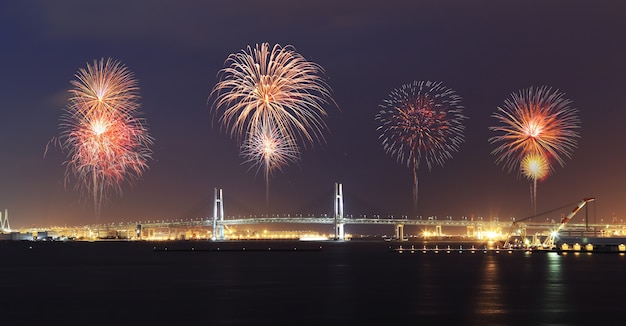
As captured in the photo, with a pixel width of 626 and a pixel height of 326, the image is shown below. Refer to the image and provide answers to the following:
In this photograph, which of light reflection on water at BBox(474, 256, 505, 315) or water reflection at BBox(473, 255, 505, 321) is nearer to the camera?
water reflection at BBox(473, 255, 505, 321)

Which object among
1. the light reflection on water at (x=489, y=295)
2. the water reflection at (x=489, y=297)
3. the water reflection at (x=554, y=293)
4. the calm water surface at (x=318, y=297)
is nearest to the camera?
the calm water surface at (x=318, y=297)

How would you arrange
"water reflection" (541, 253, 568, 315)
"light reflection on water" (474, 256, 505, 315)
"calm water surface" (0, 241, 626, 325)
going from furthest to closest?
1. "water reflection" (541, 253, 568, 315)
2. "light reflection on water" (474, 256, 505, 315)
3. "calm water surface" (0, 241, 626, 325)

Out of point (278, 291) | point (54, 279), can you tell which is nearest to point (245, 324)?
point (278, 291)

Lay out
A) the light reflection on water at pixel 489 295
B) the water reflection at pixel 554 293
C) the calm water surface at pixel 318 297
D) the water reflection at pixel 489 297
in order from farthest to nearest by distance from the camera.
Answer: the water reflection at pixel 554 293
the light reflection on water at pixel 489 295
the water reflection at pixel 489 297
the calm water surface at pixel 318 297

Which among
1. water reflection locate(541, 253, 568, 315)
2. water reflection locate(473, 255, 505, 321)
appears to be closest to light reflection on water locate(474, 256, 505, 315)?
water reflection locate(473, 255, 505, 321)

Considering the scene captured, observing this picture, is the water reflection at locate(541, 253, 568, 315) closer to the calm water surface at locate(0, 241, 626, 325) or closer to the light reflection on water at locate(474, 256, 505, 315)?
the calm water surface at locate(0, 241, 626, 325)

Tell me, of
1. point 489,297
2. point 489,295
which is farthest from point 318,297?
point 489,295

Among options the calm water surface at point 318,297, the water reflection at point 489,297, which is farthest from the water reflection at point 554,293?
the water reflection at point 489,297

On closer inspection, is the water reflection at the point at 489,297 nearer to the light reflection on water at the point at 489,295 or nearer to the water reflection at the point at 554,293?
the light reflection on water at the point at 489,295

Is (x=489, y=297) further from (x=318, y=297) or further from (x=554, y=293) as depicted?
(x=318, y=297)

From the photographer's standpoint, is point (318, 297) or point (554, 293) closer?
point (318, 297)

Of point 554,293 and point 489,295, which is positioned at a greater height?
point 489,295
